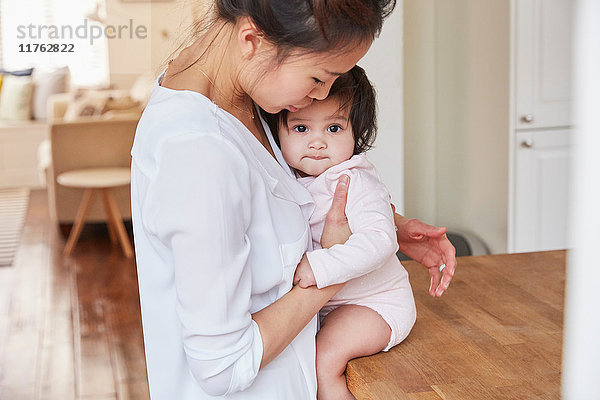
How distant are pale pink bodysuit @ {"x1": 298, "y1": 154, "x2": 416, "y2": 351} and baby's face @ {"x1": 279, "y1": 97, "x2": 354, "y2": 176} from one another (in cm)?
2

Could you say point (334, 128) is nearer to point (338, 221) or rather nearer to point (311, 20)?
point (338, 221)

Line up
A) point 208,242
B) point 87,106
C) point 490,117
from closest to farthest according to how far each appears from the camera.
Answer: point 208,242 → point 490,117 → point 87,106

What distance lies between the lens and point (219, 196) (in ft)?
3.07

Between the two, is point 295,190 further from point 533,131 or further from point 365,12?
point 533,131

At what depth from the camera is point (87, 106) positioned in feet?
22.2

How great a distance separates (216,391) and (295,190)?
35cm

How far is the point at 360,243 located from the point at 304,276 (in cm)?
11

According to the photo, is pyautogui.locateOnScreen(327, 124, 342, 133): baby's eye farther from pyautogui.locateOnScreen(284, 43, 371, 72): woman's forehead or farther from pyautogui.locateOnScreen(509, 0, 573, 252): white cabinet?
pyautogui.locateOnScreen(509, 0, 573, 252): white cabinet

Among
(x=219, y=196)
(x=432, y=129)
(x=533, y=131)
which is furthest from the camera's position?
(x=432, y=129)

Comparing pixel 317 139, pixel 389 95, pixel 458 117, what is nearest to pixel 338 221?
pixel 317 139

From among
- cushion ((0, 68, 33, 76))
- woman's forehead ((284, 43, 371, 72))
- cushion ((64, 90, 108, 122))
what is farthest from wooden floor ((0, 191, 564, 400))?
cushion ((0, 68, 33, 76))

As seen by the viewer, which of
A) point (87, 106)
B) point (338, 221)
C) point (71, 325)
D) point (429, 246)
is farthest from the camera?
point (87, 106)

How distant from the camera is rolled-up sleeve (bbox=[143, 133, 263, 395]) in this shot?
93 centimetres

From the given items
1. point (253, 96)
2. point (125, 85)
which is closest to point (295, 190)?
point (253, 96)
